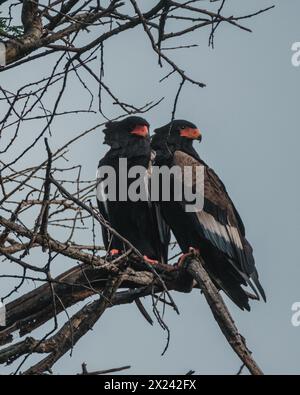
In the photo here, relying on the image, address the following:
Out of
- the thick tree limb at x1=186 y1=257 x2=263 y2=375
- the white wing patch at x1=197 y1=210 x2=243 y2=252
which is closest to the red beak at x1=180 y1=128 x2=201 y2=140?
the white wing patch at x1=197 y1=210 x2=243 y2=252

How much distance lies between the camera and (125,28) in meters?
5.32

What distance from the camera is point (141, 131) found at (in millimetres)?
8812

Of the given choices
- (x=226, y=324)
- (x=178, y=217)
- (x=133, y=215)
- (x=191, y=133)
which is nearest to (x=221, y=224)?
(x=178, y=217)

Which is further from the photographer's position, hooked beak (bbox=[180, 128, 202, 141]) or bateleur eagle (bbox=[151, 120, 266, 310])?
hooked beak (bbox=[180, 128, 202, 141])

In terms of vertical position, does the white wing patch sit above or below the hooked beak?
below

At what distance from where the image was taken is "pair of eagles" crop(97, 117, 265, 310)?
7.96m

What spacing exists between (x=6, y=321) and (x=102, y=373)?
1.59 metres

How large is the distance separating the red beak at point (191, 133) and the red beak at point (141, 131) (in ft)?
1.04

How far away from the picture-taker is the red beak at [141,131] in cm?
877

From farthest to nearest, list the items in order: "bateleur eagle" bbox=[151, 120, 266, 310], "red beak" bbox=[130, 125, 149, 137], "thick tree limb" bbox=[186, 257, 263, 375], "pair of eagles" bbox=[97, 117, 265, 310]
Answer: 1. "red beak" bbox=[130, 125, 149, 137]
2. "pair of eagles" bbox=[97, 117, 265, 310]
3. "bateleur eagle" bbox=[151, 120, 266, 310]
4. "thick tree limb" bbox=[186, 257, 263, 375]

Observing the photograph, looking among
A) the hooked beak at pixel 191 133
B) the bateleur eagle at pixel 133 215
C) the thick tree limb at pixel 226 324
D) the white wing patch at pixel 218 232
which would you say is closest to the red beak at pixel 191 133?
the hooked beak at pixel 191 133

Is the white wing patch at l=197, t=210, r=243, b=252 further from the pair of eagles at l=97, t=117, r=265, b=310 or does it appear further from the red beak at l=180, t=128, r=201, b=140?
the red beak at l=180, t=128, r=201, b=140

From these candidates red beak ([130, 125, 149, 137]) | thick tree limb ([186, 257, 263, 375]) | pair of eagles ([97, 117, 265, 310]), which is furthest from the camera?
red beak ([130, 125, 149, 137])
